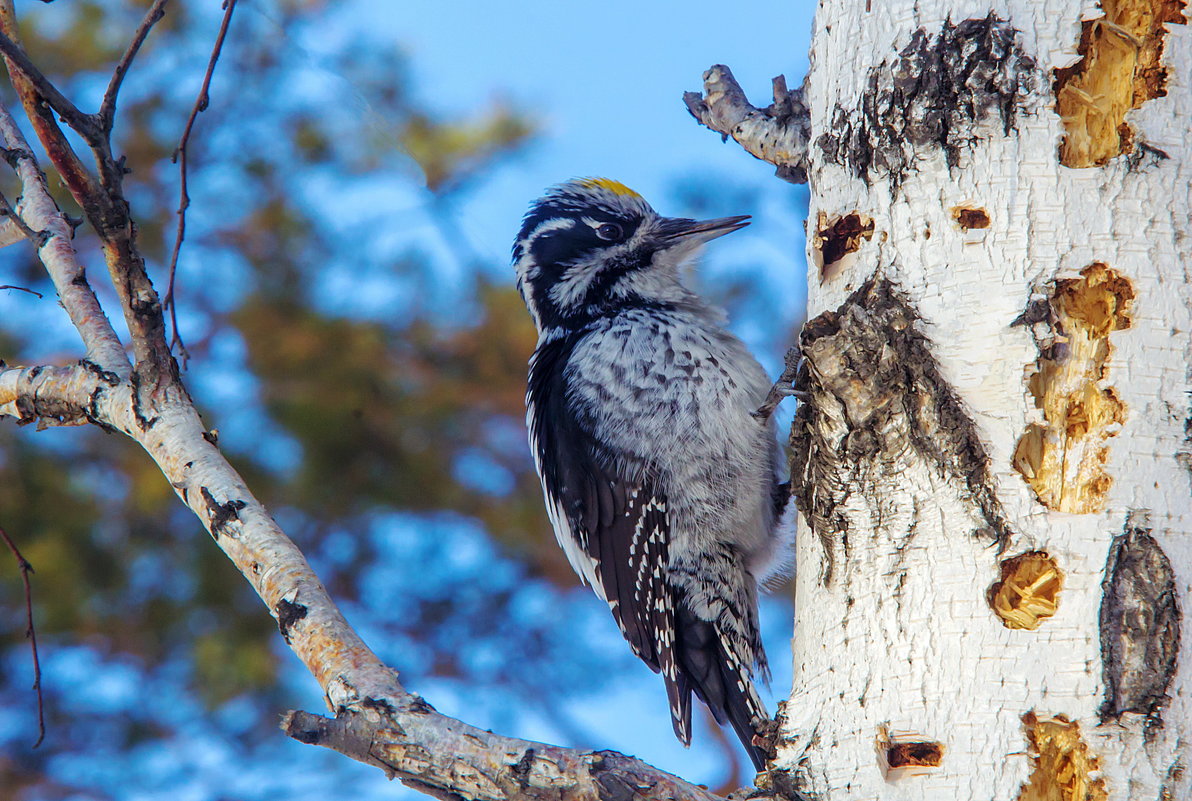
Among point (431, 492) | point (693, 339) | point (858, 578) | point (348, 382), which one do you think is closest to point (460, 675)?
point (431, 492)

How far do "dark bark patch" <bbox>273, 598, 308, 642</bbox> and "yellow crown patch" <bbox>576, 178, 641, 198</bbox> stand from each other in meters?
2.09

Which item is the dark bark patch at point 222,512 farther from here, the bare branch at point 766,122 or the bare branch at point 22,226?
the bare branch at point 766,122

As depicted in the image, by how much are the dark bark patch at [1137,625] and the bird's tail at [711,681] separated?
1433 mm

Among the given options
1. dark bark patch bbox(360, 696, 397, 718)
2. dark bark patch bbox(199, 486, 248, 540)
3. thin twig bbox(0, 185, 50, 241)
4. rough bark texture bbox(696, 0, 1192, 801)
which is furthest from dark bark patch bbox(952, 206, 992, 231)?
thin twig bbox(0, 185, 50, 241)

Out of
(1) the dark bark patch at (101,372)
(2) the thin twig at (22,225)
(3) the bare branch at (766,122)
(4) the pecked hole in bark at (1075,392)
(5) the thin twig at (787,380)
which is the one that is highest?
(3) the bare branch at (766,122)

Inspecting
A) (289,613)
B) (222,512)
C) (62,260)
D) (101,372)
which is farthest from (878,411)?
(62,260)

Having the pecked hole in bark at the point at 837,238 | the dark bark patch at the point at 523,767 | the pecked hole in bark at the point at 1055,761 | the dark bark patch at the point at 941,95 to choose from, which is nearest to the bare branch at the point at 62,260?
the dark bark patch at the point at 523,767

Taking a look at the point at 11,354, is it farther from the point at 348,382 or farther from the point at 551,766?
the point at 551,766

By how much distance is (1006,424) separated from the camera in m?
1.58

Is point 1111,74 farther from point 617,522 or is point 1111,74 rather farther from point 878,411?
point 617,522

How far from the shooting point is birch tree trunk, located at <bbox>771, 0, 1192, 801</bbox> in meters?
1.42

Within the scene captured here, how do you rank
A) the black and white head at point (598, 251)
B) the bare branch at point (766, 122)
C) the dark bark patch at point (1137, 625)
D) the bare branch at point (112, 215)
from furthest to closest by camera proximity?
the black and white head at point (598, 251)
the bare branch at point (766, 122)
the bare branch at point (112, 215)
the dark bark patch at point (1137, 625)

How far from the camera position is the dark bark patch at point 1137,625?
1388mm

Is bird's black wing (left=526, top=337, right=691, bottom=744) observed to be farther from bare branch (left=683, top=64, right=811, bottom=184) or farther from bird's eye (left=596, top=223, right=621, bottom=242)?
bare branch (left=683, top=64, right=811, bottom=184)
